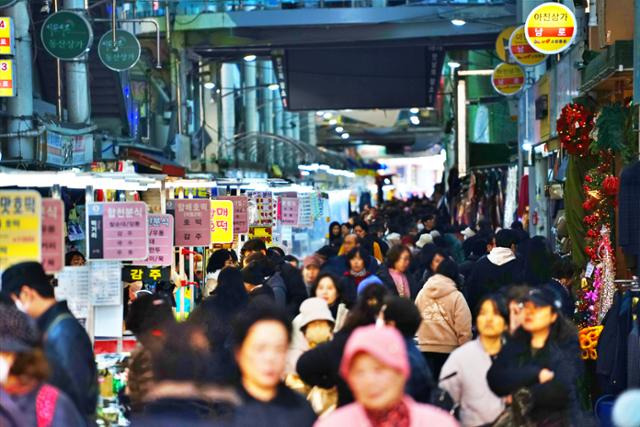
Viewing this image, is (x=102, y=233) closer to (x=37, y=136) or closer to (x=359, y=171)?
(x=37, y=136)

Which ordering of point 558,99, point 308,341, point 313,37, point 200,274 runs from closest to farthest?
1. point 308,341
2. point 200,274
3. point 558,99
4. point 313,37

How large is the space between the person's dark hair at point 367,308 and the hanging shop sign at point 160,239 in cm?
475

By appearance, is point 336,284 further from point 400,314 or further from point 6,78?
point 6,78

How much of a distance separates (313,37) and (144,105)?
513cm

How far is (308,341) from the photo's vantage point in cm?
979

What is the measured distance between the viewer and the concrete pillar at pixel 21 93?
23.0 meters

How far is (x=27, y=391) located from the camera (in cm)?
641

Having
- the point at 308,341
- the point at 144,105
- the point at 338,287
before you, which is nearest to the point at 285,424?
the point at 308,341

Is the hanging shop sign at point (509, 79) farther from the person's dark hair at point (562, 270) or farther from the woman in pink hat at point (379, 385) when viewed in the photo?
the woman in pink hat at point (379, 385)

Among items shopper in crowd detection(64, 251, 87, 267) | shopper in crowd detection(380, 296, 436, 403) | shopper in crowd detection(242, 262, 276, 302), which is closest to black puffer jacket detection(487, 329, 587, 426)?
shopper in crowd detection(380, 296, 436, 403)

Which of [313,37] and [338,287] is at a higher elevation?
[313,37]

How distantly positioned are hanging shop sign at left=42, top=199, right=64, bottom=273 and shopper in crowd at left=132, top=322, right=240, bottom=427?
228cm

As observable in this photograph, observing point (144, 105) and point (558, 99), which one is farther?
point (144, 105)

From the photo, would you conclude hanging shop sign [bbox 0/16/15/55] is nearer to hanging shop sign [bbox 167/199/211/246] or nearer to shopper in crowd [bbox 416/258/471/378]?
hanging shop sign [bbox 167/199/211/246]
